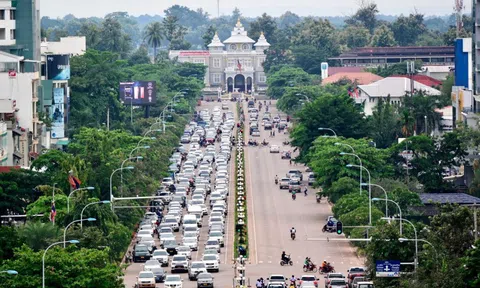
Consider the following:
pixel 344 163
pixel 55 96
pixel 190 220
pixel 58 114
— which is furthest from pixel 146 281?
pixel 55 96

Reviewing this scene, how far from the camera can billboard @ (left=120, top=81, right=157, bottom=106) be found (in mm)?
179500

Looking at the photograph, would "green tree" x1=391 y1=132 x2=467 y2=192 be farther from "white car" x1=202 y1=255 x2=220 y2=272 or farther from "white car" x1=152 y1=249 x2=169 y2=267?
"white car" x1=202 y1=255 x2=220 y2=272

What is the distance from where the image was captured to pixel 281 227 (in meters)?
112

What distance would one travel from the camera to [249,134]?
598 feet

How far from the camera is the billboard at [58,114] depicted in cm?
14800

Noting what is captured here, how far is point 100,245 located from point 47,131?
184 feet

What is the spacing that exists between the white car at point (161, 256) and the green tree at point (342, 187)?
22672 millimetres

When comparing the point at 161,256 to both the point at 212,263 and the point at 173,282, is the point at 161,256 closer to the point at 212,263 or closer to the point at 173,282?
the point at 212,263

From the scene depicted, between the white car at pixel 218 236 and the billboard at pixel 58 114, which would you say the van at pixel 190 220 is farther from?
the billboard at pixel 58 114

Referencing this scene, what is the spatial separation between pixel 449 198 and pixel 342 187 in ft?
25.6

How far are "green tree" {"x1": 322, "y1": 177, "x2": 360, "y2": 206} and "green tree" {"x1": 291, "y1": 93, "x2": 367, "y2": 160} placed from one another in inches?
1061

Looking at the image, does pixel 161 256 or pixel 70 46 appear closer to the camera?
pixel 161 256

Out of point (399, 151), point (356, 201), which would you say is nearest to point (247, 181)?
point (399, 151)

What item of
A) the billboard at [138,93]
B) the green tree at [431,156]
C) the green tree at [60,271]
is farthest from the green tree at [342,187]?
the billboard at [138,93]
